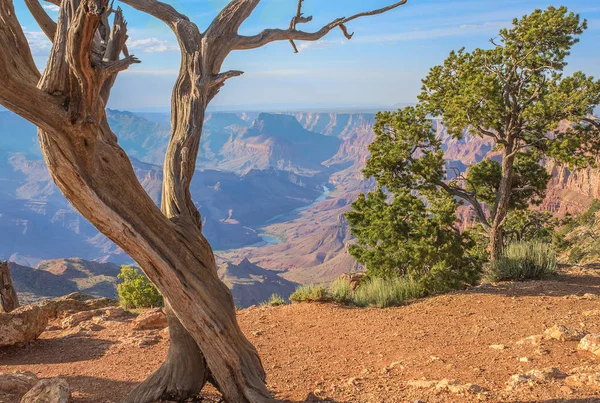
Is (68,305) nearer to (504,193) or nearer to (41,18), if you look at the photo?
(41,18)

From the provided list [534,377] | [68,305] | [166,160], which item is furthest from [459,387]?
[68,305]

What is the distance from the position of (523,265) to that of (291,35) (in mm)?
8347

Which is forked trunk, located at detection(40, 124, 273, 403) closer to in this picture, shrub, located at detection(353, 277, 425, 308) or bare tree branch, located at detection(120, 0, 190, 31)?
bare tree branch, located at detection(120, 0, 190, 31)

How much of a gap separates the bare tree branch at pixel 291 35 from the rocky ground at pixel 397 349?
4143 millimetres

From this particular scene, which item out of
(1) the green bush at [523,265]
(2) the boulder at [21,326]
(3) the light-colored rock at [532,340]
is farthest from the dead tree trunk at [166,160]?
(1) the green bush at [523,265]

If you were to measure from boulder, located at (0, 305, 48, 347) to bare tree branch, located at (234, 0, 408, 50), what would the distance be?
620 centimetres

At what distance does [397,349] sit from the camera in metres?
7.51

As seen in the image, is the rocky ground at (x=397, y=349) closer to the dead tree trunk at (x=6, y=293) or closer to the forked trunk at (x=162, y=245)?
the forked trunk at (x=162, y=245)

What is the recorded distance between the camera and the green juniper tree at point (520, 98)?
44.4ft

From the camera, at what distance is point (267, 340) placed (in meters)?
8.80

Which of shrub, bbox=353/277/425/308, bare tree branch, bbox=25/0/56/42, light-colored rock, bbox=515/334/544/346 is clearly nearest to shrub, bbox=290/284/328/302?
shrub, bbox=353/277/425/308

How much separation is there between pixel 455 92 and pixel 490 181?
10.7 ft

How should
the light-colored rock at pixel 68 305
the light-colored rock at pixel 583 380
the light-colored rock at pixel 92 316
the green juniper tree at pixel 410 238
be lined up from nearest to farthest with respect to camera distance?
1. the light-colored rock at pixel 583 380
2. the light-colored rock at pixel 92 316
3. the light-colored rock at pixel 68 305
4. the green juniper tree at pixel 410 238

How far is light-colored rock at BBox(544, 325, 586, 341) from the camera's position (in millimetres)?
6695
